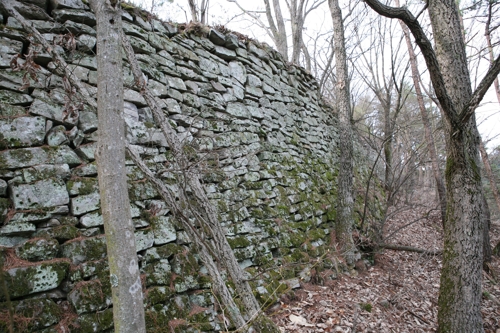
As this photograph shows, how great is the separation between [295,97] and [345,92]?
1000 mm

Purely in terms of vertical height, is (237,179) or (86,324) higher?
(237,179)

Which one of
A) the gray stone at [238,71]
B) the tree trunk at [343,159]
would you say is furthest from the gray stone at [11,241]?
the tree trunk at [343,159]

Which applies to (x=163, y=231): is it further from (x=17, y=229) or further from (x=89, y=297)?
(x=17, y=229)

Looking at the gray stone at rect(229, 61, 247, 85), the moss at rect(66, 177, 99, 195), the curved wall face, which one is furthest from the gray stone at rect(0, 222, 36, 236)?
the gray stone at rect(229, 61, 247, 85)

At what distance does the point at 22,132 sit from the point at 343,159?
4607 millimetres

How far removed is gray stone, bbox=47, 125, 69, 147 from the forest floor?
249 cm

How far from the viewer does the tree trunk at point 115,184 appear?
1.69 m

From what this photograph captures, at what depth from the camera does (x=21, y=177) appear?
89.1 inches

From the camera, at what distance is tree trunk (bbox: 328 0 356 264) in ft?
16.6

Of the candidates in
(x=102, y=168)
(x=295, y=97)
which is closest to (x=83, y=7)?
(x=102, y=168)

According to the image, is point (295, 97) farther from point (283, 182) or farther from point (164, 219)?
point (164, 219)

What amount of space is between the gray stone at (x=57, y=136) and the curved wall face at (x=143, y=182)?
0.04 ft

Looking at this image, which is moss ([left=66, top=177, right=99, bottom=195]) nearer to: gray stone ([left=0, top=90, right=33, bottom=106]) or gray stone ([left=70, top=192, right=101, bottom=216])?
gray stone ([left=70, top=192, right=101, bottom=216])

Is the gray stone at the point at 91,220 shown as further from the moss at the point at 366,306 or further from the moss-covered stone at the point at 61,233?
the moss at the point at 366,306
